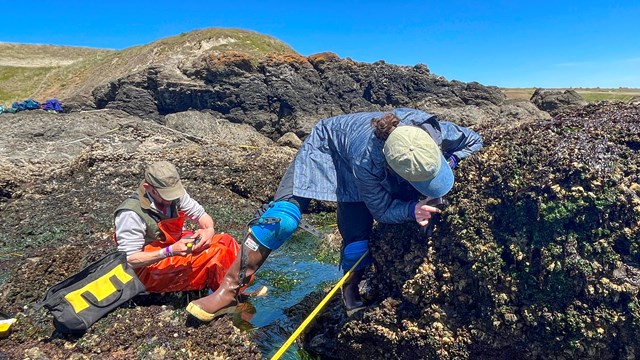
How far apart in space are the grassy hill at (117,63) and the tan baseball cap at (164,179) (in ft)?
71.9

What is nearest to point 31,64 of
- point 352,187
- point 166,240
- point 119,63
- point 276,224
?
point 119,63

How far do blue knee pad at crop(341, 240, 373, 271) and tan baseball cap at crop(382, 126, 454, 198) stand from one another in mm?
1149

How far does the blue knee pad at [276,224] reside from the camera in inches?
175

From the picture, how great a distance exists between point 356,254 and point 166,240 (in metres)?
1.95

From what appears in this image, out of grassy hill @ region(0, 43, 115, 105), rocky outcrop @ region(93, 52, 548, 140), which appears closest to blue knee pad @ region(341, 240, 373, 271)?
rocky outcrop @ region(93, 52, 548, 140)

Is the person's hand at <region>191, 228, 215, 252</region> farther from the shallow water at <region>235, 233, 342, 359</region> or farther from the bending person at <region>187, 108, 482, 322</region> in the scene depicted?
the shallow water at <region>235, 233, 342, 359</region>

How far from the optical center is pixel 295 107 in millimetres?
21719

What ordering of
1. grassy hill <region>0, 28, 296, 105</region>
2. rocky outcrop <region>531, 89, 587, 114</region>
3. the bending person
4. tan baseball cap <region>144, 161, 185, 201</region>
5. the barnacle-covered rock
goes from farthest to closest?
1. grassy hill <region>0, 28, 296, 105</region>
2. rocky outcrop <region>531, 89, 587, 114</region>
3. tan baseball cap <region>144, 161, 185, 201</region>
4. the bending person
5. the barnacle-covered rock

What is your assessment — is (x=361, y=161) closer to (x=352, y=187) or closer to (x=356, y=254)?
(x=352, y=187)

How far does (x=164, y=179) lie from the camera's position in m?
4.62

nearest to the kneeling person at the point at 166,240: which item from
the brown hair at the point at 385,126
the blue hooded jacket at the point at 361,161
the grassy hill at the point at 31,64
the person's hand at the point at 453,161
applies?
the blue hooded jacket at the point at 361,161

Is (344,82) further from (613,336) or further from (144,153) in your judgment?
(613,336)

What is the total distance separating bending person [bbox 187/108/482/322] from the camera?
392 cm

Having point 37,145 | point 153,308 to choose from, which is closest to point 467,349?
point 153,308
